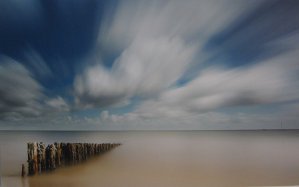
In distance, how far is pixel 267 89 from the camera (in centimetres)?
310

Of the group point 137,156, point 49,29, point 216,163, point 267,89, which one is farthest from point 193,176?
point 49,29

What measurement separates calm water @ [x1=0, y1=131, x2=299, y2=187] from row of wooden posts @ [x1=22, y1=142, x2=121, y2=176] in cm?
5

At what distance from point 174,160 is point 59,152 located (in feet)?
3.37

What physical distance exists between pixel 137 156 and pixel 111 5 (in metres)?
1.35

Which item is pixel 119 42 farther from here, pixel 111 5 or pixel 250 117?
pixel 250 117

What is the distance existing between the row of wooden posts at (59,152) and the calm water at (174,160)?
0.05 m

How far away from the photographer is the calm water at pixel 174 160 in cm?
289

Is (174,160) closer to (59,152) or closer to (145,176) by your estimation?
(145,176)

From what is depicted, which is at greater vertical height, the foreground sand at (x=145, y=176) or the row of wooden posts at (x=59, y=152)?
the row of wooden posts at (x=59, y=152)

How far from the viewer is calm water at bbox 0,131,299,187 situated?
289 cm

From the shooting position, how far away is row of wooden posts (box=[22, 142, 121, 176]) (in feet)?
9.46

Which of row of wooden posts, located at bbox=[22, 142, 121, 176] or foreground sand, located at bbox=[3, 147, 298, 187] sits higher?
row of wooden posts, located at bbox=[22, 142, 121, 176]

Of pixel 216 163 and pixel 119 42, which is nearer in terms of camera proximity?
pixel 119 42

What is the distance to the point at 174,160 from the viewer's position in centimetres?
306
